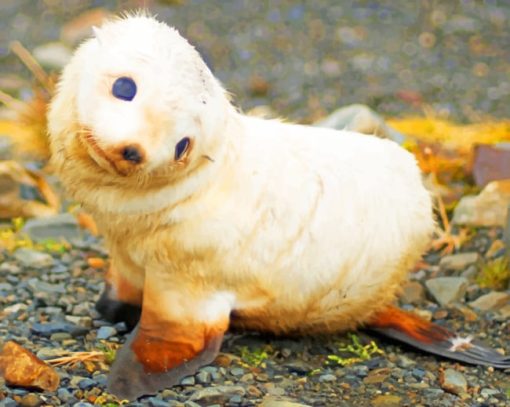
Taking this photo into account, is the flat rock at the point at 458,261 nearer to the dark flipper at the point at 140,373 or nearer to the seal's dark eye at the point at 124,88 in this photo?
the dark flipper at the point at 140,373

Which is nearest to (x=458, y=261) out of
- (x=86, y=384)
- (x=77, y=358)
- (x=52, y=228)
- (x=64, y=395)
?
(x=52, y=228)

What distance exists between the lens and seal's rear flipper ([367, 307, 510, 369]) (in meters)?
4.68

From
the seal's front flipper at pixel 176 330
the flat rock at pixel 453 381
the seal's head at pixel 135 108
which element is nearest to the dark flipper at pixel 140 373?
the seal's front flipper at pixel 176 330

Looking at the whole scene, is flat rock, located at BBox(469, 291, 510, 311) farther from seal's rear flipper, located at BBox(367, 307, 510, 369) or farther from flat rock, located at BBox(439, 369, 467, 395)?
flat rock, located at BBox(439, 369, 467, 395)

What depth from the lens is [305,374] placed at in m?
4.43

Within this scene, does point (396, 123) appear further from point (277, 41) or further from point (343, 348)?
point (343, 348)

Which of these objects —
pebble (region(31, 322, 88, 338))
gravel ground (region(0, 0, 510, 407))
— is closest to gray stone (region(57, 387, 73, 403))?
gravel ground (region(0, 0, 510, 407))

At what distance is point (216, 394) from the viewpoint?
4.04 meters

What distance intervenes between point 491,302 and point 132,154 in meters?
2.49

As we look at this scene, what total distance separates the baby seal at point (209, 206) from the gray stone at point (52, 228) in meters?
1.51

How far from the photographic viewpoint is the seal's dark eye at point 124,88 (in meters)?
3.83

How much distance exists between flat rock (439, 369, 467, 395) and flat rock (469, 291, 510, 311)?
2.93ft

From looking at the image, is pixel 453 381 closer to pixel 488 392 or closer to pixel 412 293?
pixel 488 392

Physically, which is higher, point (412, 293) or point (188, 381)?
point (412, 293)
